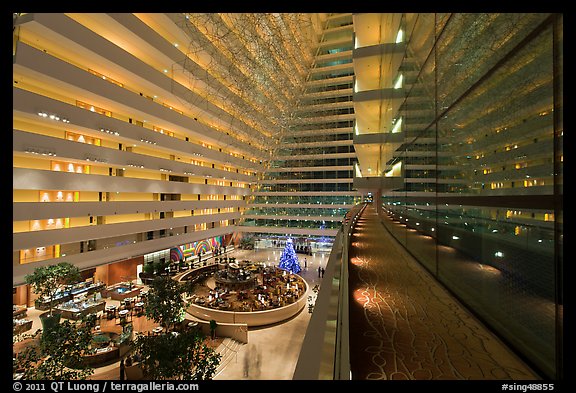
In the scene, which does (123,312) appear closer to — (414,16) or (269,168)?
(414,16)

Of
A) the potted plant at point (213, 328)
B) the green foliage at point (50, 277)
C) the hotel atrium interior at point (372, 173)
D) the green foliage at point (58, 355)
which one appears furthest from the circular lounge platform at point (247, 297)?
the green foliage at point (50, 277)

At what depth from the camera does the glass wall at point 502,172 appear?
62.1 inches

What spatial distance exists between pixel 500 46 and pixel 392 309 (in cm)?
261

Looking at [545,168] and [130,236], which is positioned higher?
[545,168]

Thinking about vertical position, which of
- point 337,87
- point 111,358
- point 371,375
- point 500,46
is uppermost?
point 337,87

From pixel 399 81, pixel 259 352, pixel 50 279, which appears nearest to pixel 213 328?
pixel 259 352

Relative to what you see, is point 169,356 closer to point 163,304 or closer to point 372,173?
point 163,304

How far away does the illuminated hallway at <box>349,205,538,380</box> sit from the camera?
178cm

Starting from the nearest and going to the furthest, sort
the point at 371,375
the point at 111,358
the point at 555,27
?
1. the point at 555,27
2. the point at 371,375
3. the point at 111,358

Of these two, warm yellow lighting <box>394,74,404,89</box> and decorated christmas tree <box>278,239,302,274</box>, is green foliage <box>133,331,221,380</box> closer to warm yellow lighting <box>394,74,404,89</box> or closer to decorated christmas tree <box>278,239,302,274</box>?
warm yellow lighting <box>394,74,404,89</box>

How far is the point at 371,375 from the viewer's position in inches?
67.6

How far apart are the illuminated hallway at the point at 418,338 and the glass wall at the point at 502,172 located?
0.51ft

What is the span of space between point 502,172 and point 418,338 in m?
1.59
